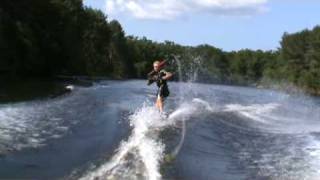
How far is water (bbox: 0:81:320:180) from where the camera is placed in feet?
35.4

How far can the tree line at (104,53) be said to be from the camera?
51.8 meters

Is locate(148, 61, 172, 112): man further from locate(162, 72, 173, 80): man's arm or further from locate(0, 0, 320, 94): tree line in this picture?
locate(0, 0, 320, 94): tree line

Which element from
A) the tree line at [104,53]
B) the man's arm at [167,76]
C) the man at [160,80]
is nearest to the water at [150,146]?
the man at [160,80]

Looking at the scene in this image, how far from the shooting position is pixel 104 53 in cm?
12462

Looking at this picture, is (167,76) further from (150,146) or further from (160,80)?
(150,146)

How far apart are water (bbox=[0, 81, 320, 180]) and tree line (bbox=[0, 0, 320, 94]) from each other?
6.79m

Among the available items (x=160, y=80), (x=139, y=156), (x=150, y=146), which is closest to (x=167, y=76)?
(x=160, y=80)

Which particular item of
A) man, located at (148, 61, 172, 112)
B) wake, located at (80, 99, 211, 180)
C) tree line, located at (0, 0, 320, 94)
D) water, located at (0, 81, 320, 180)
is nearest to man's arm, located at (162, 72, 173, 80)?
man, located at (148, 61, 172, 112)

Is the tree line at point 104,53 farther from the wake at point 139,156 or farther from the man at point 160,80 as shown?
the wake at point 139,156

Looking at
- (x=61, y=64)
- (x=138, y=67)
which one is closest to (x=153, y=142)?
(x=61, y=64)

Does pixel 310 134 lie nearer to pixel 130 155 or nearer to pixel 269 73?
pixel 130 155

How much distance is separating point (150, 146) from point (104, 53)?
113m

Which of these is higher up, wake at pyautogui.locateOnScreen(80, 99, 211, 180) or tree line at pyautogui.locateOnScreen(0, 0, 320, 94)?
tree line at pyautogui.locateOnScreen(0, 0, 320, 94)

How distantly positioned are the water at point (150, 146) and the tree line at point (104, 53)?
6.79 m
